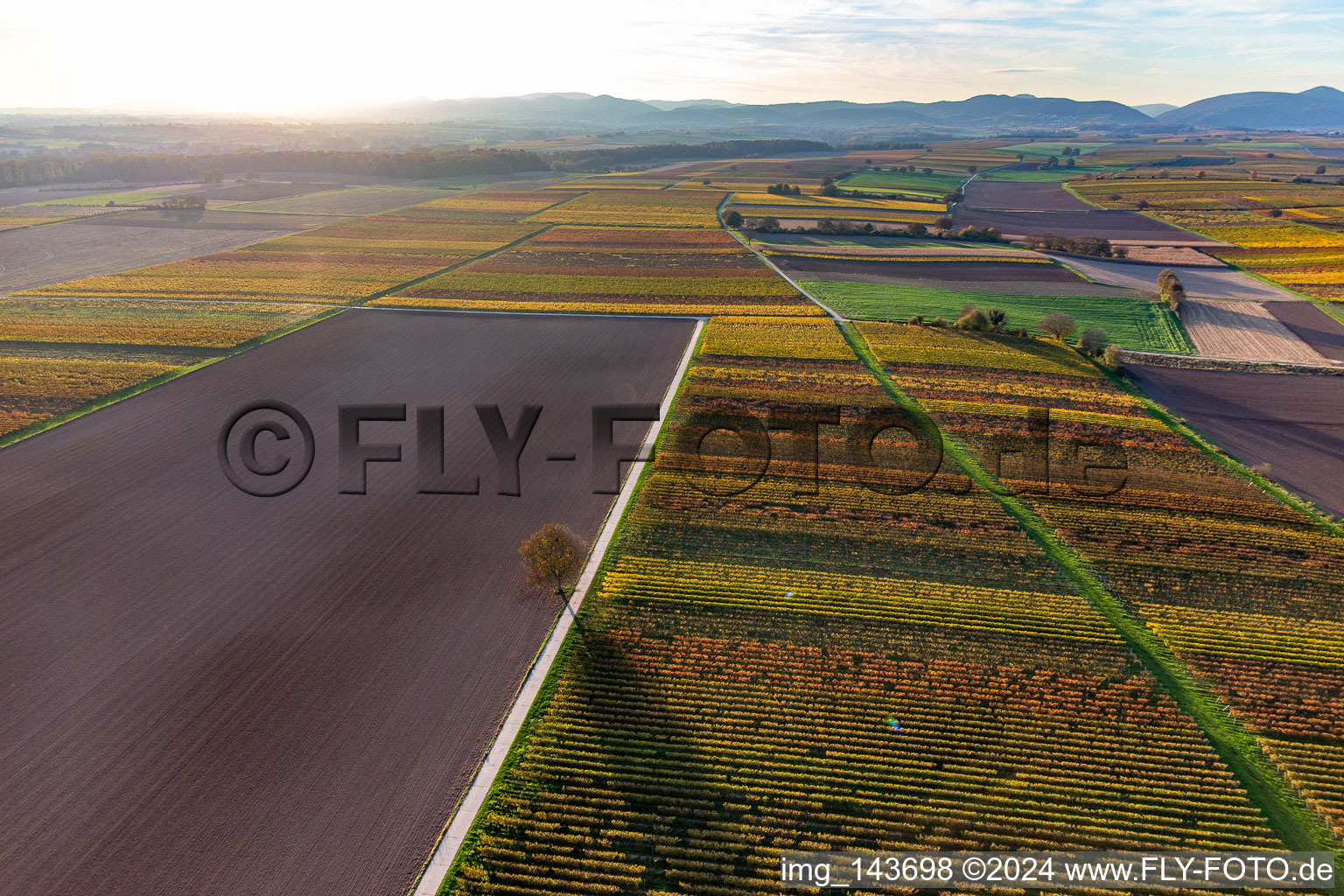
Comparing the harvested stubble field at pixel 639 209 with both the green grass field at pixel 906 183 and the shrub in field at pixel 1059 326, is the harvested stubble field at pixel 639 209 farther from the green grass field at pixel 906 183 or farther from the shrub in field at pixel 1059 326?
the shrub in field at pixel 1059 326

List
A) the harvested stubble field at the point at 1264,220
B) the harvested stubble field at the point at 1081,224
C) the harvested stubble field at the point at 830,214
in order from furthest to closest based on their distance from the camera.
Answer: the harvested stubble field at the point at 830,214, the harvested stubble field at the point at 1081,224, the harvested stubble field at the point at 1264,220

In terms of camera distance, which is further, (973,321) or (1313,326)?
(1313,326)

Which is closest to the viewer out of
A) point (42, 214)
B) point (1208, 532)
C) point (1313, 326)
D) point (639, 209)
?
point (1208, 532)

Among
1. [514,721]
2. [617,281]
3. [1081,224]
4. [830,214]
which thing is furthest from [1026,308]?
[514,721]

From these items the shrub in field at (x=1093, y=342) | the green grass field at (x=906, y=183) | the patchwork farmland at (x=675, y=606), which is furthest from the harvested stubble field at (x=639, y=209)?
the shrub in field at (x=1093, y=342)

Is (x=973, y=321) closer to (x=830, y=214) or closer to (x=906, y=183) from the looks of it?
(x=830, y=214)

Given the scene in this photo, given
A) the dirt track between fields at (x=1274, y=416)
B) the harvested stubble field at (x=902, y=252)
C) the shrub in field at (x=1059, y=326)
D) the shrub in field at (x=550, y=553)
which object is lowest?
the shrub in field at (x=550, y=553)

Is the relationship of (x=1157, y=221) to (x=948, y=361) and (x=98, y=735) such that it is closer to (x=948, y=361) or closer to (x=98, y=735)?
(x=948, y=361)

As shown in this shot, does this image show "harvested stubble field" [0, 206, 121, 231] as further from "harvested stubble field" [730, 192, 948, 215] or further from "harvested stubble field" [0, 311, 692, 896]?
"harvested stubble field" [730, 192, 948, 215]
